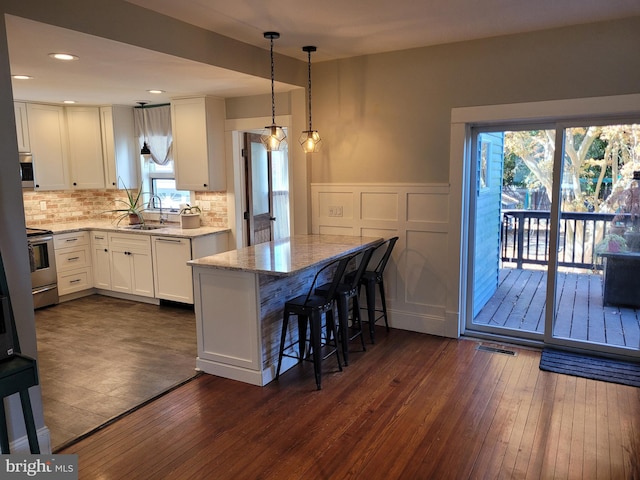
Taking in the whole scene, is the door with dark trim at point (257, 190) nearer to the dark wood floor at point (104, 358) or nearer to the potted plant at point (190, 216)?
the potted plant at point (190, 216)

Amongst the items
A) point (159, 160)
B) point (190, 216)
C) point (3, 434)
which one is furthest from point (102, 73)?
point (3, 434)

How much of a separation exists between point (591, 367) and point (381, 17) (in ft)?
10.1

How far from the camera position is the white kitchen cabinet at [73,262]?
556 cm

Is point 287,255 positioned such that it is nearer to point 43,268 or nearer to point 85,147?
point 43,268

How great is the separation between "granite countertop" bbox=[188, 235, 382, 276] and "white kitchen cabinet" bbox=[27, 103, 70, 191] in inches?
126

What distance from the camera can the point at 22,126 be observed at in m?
5.42

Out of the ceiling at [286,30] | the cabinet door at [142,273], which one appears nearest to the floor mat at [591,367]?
the ceiling at [286,30]

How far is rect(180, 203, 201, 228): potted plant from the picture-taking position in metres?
5.57

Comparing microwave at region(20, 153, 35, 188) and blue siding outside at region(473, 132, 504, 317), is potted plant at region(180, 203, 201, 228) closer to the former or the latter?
microwave at region(20, 153, 35, 188)

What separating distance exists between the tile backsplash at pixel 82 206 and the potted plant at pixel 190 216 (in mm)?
82

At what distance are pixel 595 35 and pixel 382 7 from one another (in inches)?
66.2

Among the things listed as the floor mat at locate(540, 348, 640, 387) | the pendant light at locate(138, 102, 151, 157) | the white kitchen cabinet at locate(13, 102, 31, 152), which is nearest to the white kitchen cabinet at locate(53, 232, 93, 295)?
the white kitchen cabinet at locate(13, 102, 31, 152)

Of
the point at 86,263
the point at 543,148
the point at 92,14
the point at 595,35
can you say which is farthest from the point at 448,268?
the point at 86,263

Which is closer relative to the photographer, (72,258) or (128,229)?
(128,229)
